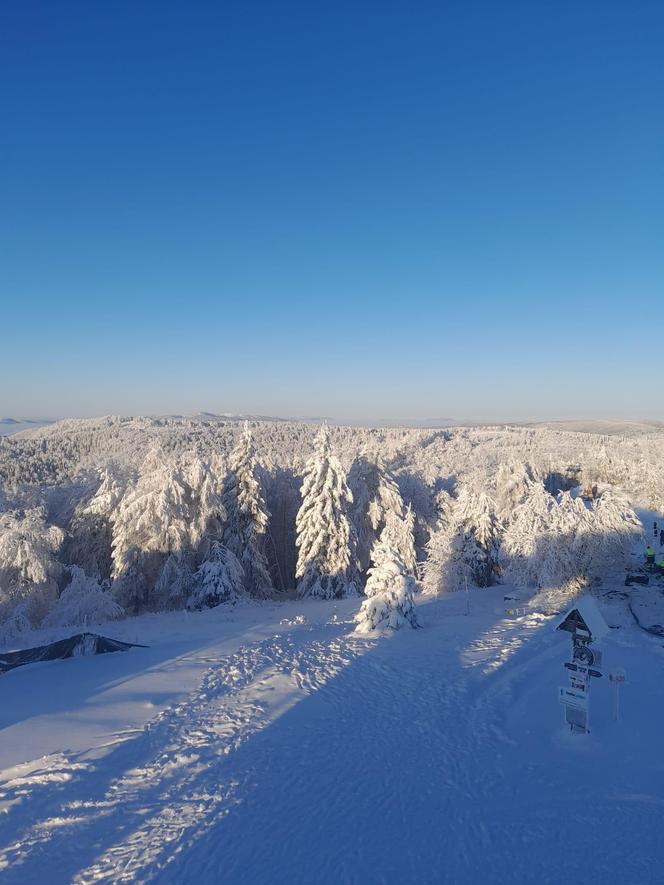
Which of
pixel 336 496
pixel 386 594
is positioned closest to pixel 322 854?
pixel 386 594

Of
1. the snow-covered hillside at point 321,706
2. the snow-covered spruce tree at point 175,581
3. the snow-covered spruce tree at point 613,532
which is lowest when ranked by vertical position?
the snow-covered spruce tree at point 175,581

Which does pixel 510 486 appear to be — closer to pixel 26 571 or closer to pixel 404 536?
pixel 404 536

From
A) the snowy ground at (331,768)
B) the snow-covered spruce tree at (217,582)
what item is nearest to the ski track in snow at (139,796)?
the snowy ground at (331,768)

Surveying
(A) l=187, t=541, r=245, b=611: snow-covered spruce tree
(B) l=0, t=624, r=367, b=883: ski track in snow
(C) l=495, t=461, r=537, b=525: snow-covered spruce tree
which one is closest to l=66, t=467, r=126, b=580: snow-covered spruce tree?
(A) l=187, t=541, r=245, b=611: snow-covered spruce tree

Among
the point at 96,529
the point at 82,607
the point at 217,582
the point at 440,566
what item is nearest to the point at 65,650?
the point at 82,607

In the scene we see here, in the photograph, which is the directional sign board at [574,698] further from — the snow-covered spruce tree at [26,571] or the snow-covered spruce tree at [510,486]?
the snow-covered spruce tree at [510,486]

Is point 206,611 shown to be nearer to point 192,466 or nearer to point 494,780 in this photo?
point 192,466
